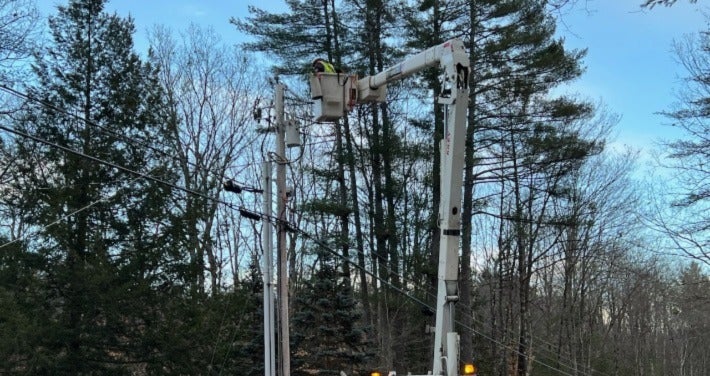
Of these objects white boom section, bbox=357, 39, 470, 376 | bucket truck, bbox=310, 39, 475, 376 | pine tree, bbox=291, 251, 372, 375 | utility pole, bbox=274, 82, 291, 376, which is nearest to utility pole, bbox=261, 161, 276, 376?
utility pole, bbox=274, 82, 291, 376

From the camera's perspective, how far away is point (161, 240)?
17781mm

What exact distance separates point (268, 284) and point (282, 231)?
971 mm

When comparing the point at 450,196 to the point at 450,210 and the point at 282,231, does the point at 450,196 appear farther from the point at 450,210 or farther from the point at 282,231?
the point at 282,231

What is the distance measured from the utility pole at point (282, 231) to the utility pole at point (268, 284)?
0.53 ft

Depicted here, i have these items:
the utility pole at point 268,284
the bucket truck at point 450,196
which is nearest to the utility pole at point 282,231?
the utility pole at point 268,284

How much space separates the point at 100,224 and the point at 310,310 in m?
6.61

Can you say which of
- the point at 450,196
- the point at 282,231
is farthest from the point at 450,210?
the point at 282,231

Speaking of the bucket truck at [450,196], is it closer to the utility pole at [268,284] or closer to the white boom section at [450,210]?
the white boom section at [450,210]

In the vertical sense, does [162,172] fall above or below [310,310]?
above

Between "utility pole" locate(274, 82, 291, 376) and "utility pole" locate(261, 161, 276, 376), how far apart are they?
16 cm

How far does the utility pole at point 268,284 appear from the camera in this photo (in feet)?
33.7

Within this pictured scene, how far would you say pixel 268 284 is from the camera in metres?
10.5

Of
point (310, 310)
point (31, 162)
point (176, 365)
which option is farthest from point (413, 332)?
point (31, 162)

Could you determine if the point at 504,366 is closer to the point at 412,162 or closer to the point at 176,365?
the point at 412,162
